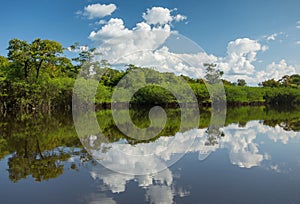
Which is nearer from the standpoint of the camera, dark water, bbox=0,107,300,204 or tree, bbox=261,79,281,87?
dark water, bbox=0,107,300,204

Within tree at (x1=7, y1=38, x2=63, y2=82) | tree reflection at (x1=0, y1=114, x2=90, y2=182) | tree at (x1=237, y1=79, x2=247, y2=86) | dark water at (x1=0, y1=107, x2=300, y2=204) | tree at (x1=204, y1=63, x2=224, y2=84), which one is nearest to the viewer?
dark water at (x1=0, y1=107, x2=300, y2=204)

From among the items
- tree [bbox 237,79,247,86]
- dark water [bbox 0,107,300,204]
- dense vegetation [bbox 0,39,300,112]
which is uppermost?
tree [bbox 237,79,247,86]

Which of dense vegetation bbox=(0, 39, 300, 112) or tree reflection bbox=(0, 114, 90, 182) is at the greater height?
dense vegetation bbox=(0, 39, 300, 112)

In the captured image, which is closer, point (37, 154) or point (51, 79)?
point (37, 154)

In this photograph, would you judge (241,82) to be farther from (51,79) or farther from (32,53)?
(32,53)

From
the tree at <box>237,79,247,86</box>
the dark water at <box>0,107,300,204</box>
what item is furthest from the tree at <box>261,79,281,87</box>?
the dark water at <box>0,107,300,204</box>

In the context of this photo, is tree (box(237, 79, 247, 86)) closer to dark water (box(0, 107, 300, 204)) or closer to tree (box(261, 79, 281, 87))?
Result: tree (box(261, 79, 281, 87))

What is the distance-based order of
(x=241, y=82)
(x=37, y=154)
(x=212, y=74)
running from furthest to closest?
(x=241, y=82) → (x=212, y=74) → (x=37, y=154)

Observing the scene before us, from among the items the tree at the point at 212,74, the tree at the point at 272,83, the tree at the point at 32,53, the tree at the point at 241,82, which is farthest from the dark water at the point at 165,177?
→ the tree at the point at 241,82

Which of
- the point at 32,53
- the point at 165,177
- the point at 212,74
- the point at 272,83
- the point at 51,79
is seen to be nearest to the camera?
the point at 165,177

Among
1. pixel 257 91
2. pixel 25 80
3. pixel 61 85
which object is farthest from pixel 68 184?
pixel 257 91

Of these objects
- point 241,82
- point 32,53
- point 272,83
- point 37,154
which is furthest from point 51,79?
point 272,83

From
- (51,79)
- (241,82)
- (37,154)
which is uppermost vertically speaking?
(241,82)

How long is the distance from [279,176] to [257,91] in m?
54.3
